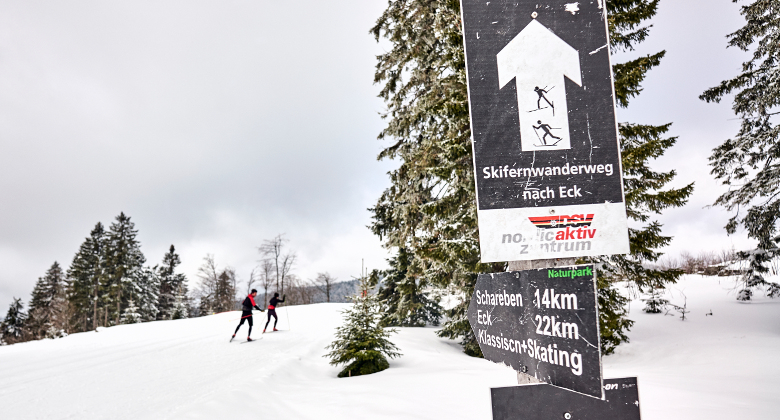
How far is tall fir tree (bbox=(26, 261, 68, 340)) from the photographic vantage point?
45.2m

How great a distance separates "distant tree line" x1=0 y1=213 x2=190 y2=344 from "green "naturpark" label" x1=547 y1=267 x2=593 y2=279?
49.4 meters

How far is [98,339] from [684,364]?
21534 millimetres

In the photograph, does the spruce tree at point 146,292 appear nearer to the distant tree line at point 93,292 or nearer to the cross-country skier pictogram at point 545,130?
the distant tree line at point 93,292

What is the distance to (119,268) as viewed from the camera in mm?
47750

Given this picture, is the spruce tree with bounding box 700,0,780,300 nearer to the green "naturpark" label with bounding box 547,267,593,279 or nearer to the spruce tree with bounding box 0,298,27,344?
the green "naturpark" label with bounding box 547,267,593,279

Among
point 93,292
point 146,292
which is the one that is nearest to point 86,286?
point 93,292

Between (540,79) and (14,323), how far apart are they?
2795 inches

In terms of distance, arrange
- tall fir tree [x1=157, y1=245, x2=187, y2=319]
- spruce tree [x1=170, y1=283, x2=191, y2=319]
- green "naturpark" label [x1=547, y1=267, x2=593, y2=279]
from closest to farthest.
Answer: green "naturpark" label [x1=547, y1=267, x2=593, y2=279]
spruce tree [x1=170, y1=283, x2=191, y2=319]
tall fir tree [x1=157, y1=245, x2=187, y2=319]

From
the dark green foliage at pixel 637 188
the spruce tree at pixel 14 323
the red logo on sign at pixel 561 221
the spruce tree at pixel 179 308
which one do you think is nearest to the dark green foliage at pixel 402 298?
the dark green foliage at pixel 637 188

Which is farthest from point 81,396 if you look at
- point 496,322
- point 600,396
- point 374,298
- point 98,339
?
point 98,339

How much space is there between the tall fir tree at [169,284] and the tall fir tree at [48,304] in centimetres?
1137

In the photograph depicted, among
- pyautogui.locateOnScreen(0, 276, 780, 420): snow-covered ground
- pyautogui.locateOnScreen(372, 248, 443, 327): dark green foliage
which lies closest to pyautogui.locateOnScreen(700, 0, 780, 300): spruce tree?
pyautogui.locateOnScreen(0, 276, 780, 420): snow-covered ground

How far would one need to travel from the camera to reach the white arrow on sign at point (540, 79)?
2.02 m

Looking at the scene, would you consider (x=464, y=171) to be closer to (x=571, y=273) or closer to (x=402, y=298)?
(x=571, y=273)
